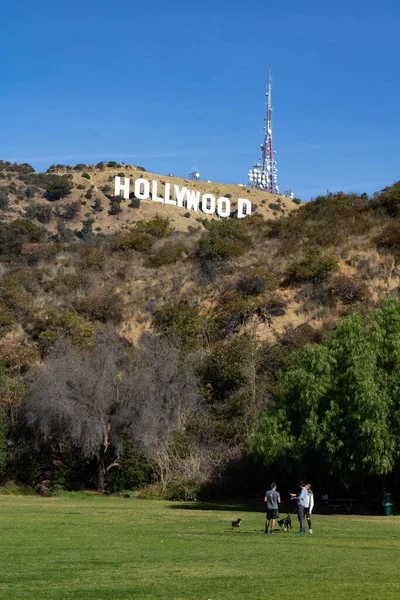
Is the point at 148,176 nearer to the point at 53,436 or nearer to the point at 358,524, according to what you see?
the point at 53,436

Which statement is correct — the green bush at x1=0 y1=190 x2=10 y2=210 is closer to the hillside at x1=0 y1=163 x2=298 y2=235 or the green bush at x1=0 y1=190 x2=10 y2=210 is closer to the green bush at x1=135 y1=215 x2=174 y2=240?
the hillside at x1=0 y1=163 x2=298 y2=235

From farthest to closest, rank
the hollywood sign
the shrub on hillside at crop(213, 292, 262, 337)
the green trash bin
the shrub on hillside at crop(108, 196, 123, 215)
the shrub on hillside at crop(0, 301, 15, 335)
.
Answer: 1. the hollywood sign
2. the shrub on hillside at crop(108, 196, 123, 215)
3. the shrub on hillside at crop(0, 301, 15, 335)
4. the shrub on hillside at crop(213, 292, 262, 337)
5. the green trash bin

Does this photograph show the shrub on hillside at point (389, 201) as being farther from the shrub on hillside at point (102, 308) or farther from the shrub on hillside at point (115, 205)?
the shrub on hillside at point (115, 205)

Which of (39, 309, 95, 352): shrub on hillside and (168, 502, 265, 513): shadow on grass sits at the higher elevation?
(39, 309, 95, 352): shrub on hillside

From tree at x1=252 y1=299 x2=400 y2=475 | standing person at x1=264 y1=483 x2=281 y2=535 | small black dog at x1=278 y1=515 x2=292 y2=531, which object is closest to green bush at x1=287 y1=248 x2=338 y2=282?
tree at x1=252 y1=299 x2=400 y2=475

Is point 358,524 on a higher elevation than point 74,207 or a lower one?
lower

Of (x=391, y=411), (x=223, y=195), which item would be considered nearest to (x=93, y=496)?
(x=391, y=411)

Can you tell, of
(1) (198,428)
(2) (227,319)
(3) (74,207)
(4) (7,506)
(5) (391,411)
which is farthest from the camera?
(3) (74,207)

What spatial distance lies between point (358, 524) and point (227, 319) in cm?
2888

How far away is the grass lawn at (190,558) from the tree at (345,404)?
234 centimetres

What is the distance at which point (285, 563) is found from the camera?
53.3 feet

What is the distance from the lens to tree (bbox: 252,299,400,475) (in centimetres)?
2911

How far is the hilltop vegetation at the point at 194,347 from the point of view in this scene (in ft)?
106

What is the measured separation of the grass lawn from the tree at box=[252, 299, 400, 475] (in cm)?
234
